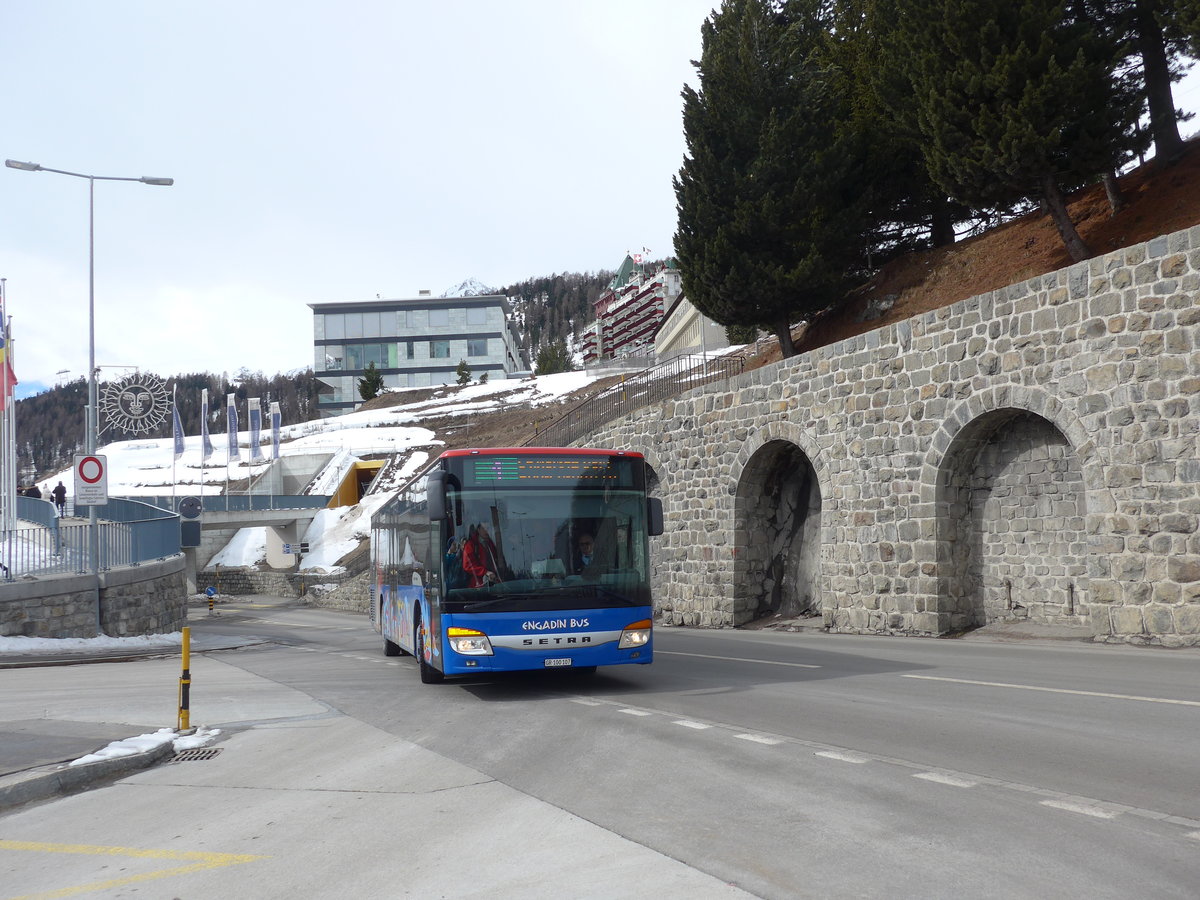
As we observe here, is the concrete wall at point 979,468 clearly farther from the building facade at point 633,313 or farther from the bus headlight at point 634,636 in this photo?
the building facade at point 633,313

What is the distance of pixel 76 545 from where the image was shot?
74.1ft

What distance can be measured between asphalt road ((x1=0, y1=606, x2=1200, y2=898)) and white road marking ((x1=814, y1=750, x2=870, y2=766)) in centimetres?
2

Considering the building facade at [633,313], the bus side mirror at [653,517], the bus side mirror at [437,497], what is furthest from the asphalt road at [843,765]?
the building facade at [633,313]

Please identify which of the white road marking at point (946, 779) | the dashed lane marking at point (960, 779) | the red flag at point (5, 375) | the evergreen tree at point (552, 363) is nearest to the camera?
the dashed lane marking at point (960, 779)

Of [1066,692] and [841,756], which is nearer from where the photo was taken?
[841,756]

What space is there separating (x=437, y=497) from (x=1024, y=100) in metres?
15.9

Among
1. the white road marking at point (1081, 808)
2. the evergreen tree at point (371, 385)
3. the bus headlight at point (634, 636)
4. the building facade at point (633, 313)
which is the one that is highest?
the building facade at point (633, 313)

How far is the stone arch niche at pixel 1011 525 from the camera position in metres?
15.6

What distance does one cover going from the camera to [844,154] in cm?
2906

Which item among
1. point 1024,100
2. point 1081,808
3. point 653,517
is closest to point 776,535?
point 1024,100

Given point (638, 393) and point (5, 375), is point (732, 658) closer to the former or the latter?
point (638, 393)

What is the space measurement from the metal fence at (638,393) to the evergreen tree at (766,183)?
7.74ft

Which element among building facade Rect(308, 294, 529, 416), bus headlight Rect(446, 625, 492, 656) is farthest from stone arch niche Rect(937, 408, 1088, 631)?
building facade Rect(308, 294, 529, 416)

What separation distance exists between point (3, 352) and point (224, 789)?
75.5 ft
